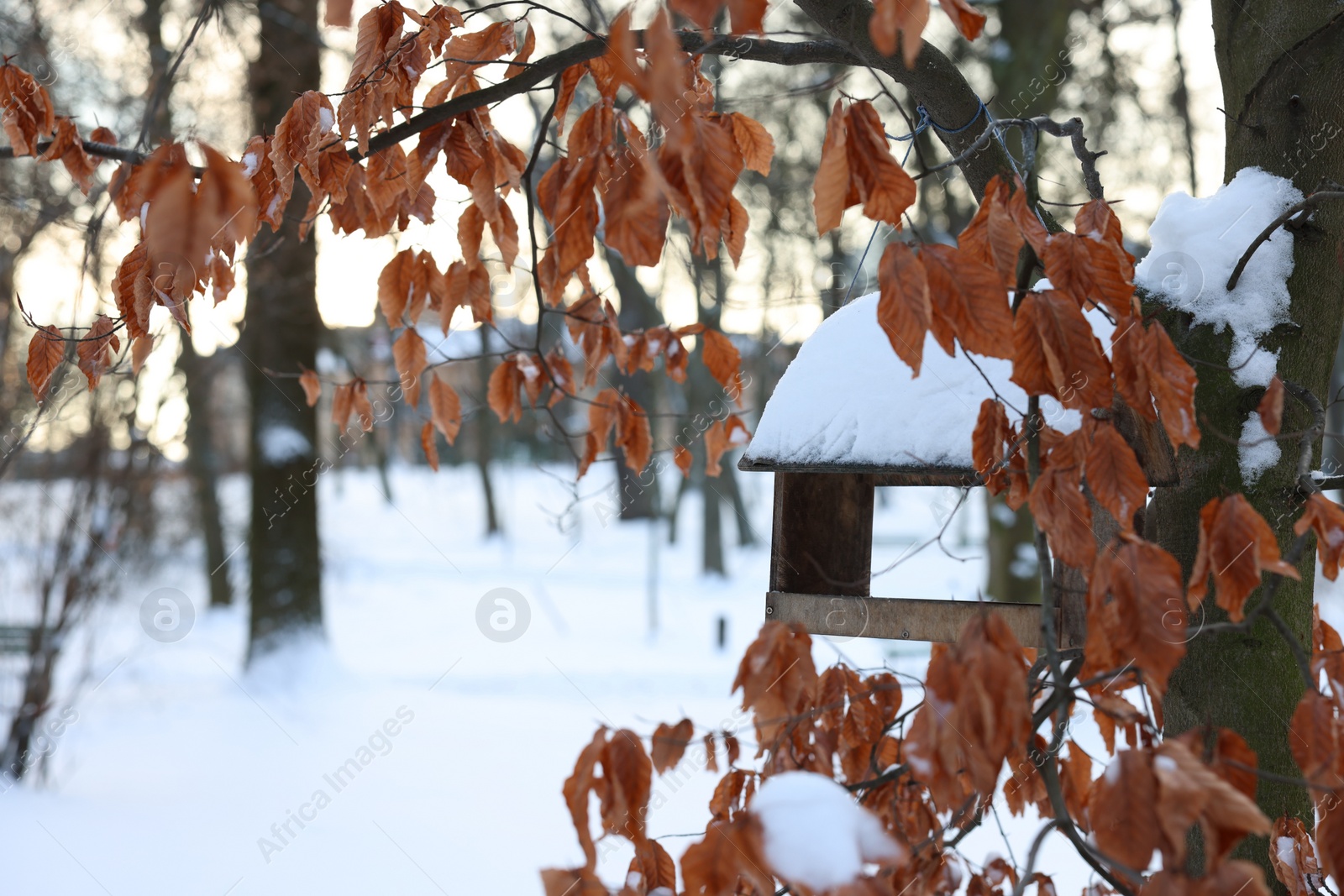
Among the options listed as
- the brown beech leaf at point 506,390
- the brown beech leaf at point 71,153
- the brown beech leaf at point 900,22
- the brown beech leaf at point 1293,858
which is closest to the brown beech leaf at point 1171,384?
the brown beech leaf at point 900,22

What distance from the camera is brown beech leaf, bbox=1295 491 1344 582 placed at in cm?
142

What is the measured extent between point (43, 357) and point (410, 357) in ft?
2.30

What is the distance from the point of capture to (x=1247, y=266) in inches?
70.6

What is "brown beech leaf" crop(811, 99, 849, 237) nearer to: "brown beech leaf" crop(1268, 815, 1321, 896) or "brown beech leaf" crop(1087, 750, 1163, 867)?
"brown beech leaf" crop(1087, 750, 1163, 867)

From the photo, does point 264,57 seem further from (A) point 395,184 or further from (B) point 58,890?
(A) point 395,184

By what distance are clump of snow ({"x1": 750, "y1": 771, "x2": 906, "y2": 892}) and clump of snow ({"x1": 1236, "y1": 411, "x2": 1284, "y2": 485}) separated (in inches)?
46.0

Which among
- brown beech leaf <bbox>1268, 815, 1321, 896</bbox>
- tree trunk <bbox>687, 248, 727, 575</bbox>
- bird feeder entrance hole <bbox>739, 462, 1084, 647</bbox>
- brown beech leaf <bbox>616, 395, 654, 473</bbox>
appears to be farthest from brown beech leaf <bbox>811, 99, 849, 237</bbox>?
tree trunk <bbox>687, 248, 727, 575</bbox>

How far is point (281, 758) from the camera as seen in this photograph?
5.62 m

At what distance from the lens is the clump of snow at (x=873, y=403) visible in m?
1.89

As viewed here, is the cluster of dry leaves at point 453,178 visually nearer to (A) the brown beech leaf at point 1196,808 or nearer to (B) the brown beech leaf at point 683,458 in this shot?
(B) the brown beech leaf at point 683,458

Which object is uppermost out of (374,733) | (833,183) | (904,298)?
(833,183)

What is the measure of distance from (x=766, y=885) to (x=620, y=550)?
53.2ft

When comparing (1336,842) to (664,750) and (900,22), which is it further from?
(900,22)

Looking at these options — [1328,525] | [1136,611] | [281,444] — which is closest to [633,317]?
[281,444]
